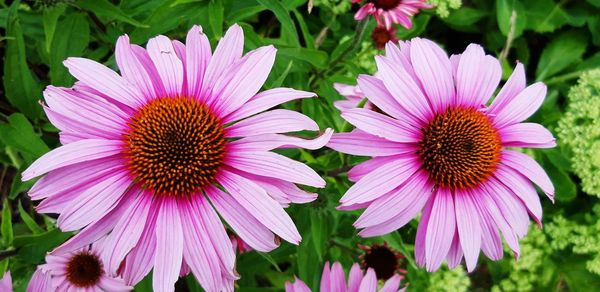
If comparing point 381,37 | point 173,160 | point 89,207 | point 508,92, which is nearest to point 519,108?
point 508,92

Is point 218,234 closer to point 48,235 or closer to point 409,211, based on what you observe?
point 409,211

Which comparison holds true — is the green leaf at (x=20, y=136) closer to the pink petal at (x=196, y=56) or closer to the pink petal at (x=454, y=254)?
the pink petal at (x=196, y=56)

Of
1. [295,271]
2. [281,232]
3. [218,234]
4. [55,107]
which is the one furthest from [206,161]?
[295,271]

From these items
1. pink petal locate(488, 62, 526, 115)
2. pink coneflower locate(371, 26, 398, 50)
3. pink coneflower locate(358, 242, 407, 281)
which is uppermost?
pink petal locate(488, 62, 526, 115)

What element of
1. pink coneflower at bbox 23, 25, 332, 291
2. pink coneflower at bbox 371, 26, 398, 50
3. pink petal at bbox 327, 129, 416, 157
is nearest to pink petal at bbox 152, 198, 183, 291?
pink coneflower at bbox 23, 25, 332, 291

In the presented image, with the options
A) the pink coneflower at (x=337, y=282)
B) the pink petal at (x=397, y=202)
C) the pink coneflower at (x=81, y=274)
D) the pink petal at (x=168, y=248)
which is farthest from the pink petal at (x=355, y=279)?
the pink coneflower at (x=81, y=274)

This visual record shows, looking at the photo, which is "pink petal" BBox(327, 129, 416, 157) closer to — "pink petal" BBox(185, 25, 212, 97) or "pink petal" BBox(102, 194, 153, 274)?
"pink petal" BBox(185, 25, 212, 97)

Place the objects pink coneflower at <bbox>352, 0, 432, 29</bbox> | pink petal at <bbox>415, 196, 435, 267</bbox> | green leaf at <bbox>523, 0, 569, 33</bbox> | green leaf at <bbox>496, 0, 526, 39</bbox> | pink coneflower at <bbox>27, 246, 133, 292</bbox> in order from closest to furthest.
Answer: pink petal at <bbox>415, 196, 435, 267</bbox>, pink coneflower at <bbox>27, 246, 133, 292</bbox>, pink coneflower at <bbox>352, 0, 432, 29</bbox>, green leaf at <bbox>496, 0, 526, 39</bbox>, green leaf at <bbox>523, 0, 569, 33</bbox>

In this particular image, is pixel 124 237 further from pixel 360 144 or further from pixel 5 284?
pixel 360 144
